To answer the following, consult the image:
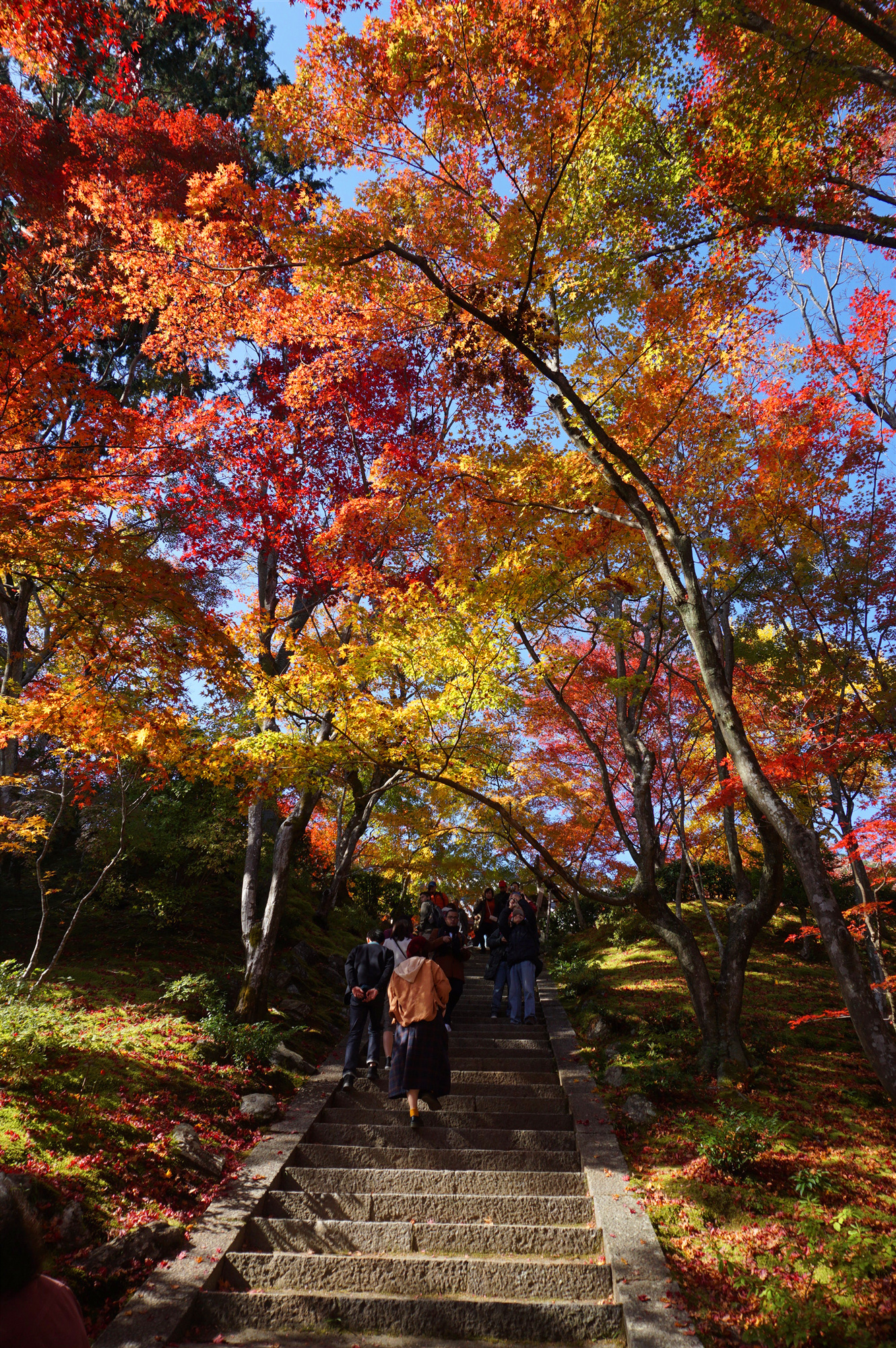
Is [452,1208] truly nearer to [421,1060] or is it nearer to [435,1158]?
[435,1158]

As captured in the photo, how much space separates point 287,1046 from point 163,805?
4.87m

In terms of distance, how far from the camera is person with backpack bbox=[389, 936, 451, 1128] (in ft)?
21.1

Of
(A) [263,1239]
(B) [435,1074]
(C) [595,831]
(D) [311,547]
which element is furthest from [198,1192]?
(C) [595,831]

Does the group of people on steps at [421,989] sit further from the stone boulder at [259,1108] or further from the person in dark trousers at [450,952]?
the stone boulder at [259,1108]

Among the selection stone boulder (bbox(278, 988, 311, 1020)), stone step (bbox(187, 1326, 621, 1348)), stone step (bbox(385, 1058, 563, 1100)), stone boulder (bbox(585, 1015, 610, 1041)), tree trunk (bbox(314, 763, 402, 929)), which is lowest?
stone step (bbox(187, 1326, 621, 1348))

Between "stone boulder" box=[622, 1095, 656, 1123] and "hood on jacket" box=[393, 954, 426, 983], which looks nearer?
"stone boulder" box=[622, 1095, 656, 1123]

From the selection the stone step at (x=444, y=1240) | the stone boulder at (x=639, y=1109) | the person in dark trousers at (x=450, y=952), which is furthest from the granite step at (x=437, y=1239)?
the person in dark trousers at (x=450, y=952)

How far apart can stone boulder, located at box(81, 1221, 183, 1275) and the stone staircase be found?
1.32ft

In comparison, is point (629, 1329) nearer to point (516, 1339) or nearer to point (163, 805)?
point (516, 1339)

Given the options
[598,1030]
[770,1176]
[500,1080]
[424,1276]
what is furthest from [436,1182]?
[598,1030]

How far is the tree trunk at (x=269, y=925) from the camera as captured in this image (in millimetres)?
8578

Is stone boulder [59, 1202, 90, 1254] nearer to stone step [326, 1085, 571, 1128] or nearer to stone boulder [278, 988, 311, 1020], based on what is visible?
stone step [326, 1085, 571, 1128]

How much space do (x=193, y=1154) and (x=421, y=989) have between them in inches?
90.7

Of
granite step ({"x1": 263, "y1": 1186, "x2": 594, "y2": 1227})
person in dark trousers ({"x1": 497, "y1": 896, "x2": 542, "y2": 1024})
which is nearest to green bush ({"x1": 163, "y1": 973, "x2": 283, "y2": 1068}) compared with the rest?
granite step ({"x1": 263, "y1": 1186, "x2": 594, "y2": 1227})
